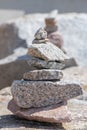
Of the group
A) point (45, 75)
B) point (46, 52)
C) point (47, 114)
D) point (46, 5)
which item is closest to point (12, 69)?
point (46, 52)

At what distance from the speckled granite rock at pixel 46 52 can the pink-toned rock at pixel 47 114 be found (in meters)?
0.47

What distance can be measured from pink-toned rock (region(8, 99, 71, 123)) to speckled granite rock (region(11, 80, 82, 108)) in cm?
5

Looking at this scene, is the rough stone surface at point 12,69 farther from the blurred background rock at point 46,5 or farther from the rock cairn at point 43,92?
the blurred background rock at point 46,5

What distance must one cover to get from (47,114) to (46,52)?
0.63 m

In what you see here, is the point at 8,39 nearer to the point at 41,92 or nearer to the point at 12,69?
the point at 12,69

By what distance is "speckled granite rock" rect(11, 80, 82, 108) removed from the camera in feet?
16.0

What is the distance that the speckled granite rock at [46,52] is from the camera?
4.97 metres

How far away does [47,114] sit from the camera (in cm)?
481

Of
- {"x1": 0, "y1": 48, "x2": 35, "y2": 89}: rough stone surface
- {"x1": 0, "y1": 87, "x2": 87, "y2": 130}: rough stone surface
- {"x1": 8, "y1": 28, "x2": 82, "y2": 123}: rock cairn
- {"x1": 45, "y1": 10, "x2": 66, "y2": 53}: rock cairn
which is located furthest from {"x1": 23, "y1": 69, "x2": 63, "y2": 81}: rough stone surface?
{"x1": 45, "y1": 10, "x2": 66, "y2": 53}: rock cairn

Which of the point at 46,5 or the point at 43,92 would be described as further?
the point at 46,5

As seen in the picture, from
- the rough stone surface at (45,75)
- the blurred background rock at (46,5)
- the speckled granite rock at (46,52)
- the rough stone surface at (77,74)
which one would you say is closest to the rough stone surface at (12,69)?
the rough stone surface at (77,74)

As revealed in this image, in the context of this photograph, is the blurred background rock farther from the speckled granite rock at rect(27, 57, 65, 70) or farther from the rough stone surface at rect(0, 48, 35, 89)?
the speckled granite rock at rect(27, 57, 65, 70)

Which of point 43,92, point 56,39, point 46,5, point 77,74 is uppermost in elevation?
point 43,92

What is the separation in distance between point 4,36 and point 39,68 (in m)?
6.16
